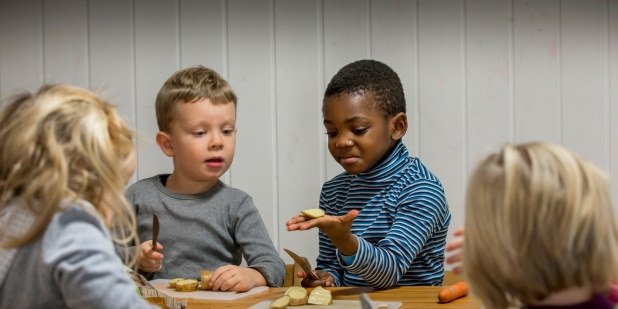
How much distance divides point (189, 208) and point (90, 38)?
90cm

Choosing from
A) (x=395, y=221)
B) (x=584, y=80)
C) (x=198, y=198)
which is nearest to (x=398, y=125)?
(x=395, y=221)

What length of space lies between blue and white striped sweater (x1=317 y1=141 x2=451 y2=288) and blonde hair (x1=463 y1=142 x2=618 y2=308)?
0.84m

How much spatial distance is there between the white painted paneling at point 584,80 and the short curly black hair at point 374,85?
74 centimetres

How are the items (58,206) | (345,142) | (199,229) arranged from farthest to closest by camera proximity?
(199,229)
(345,142)
(58,206)

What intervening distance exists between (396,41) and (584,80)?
0.66m

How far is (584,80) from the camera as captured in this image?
2637 millimetres

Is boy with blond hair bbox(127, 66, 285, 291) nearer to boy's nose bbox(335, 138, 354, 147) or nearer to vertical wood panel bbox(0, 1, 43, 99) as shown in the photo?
boy's nose bbox(335, 138, 354, 147)

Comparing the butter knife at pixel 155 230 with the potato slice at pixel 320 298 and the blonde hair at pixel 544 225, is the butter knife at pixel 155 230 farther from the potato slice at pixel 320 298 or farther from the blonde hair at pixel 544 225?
the blonde hair at pixel 544 225

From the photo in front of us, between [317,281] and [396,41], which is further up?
[396,41]

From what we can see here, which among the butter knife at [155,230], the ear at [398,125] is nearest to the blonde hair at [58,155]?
the butter knife at [155,230]

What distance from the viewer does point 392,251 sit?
1.91 m

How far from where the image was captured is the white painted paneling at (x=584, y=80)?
263 cm

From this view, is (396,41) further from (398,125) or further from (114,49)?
(114,49)

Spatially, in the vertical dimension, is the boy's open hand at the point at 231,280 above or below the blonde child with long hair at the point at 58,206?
below
